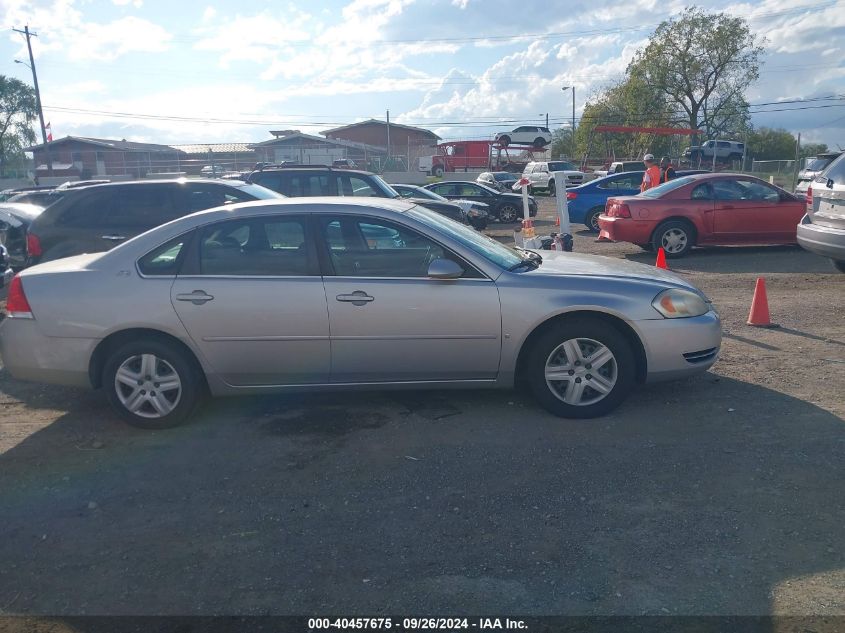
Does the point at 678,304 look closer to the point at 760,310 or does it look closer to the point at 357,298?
the point at 357,298

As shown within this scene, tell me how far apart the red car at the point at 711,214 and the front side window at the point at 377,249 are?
839cm

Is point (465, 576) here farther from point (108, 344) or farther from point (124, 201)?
point (124, 201)

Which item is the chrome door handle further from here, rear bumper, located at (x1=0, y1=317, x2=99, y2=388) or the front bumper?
the front bumper

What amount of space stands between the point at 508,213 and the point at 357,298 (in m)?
18.2

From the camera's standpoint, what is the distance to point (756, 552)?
344cm

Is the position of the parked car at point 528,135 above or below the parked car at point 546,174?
above

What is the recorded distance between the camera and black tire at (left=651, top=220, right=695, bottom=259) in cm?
1266

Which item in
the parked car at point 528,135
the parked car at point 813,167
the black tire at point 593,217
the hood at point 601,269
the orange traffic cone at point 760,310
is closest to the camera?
the hood at point 601,269

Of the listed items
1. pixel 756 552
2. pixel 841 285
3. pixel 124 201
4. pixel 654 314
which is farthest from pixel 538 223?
pixel 756 552

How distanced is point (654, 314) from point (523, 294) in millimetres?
943

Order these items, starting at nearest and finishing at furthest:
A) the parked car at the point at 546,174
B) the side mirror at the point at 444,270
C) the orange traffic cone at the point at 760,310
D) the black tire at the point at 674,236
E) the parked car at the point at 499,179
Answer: the side mirror at the point at 444,270, the orange traffic cone at the point at 760,310, the black tire at the point at 674,236, the parked car at the point at 499,179, the parked car at the point at 546,174

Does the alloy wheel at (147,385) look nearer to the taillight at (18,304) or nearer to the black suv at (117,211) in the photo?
the taillight at (18,304)

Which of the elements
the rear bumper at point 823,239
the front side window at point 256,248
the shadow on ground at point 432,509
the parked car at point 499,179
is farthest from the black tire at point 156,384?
the parked car at point 499,179

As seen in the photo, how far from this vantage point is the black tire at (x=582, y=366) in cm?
508
